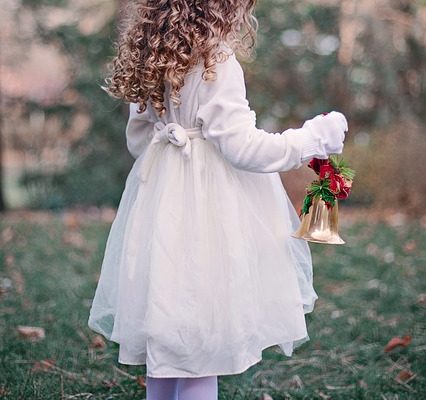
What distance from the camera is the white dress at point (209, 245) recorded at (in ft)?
7.88

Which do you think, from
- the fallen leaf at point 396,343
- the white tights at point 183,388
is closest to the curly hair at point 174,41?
the white tights at point 183,388

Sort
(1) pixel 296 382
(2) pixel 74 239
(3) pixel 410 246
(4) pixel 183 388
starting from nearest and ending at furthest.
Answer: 1. (4) pixel 183 388
2. (1) pixel 296 382
3. (3) pixel 410 246
4. (2) pixel 74 239

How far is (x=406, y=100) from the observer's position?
10438 mm

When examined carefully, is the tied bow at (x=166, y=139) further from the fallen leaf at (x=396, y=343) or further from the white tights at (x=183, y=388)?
the fallen leaf at (x=396, y=343)

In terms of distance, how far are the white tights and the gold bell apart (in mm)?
541

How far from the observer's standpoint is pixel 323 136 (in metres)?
2.45

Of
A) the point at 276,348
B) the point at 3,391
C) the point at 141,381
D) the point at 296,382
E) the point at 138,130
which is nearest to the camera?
the point at 138,130

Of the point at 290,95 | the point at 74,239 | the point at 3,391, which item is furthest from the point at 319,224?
the point at 290,95

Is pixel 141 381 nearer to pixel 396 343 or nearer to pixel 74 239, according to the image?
pixel 396 343

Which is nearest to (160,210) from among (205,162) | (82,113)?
(205,162)

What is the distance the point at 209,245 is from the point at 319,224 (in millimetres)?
363

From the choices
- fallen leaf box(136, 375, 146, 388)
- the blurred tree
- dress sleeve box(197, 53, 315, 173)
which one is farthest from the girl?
the blurred tree

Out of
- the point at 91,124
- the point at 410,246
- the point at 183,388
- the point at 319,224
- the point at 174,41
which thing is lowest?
the point at 410,246

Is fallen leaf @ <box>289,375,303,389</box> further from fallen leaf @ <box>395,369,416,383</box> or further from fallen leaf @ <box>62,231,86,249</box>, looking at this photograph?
fallen leaf @ <box>62,231,86,249</box>
